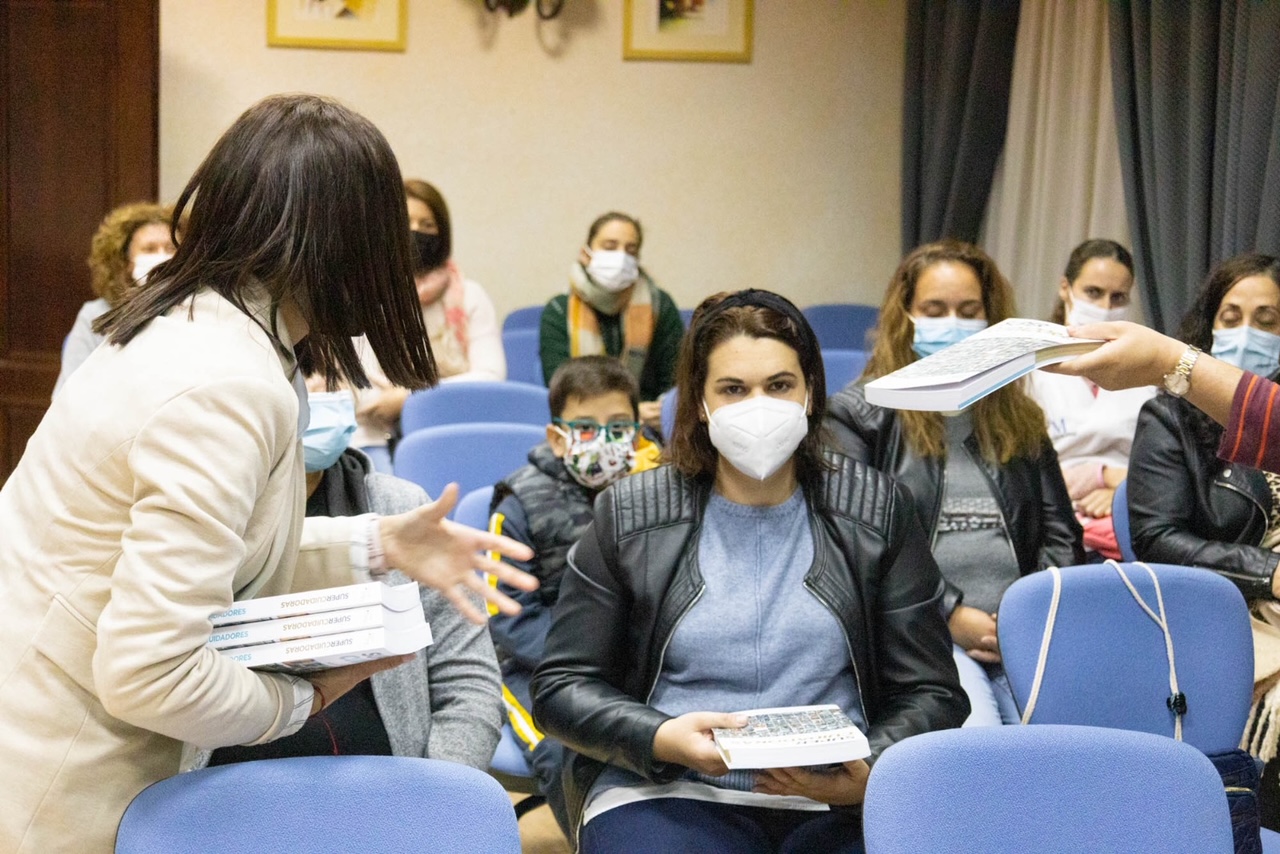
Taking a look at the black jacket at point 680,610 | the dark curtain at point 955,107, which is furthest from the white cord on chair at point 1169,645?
the dark curtain at point 955,107

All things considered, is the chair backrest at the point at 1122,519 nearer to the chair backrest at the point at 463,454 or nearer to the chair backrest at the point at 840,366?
the chair backrest at the point at 463,454

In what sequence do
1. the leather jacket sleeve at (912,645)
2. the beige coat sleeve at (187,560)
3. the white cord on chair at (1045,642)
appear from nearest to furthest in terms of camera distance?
the beige coat sleeve at (187,560)
the leather jacket sleeve at (912,645)
the white cord on chair at (1045,642)

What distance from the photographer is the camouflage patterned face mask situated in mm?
2998

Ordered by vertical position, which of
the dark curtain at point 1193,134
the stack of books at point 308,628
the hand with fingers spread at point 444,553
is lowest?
the stack of books at point 308,628

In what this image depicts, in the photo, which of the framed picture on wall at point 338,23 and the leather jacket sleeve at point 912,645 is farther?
the framed picture on wall at point 338,23

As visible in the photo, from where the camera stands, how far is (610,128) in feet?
21.6

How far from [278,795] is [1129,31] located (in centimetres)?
426

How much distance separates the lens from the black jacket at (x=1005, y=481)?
2.90 m

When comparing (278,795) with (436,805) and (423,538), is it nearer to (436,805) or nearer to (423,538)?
(436,805)

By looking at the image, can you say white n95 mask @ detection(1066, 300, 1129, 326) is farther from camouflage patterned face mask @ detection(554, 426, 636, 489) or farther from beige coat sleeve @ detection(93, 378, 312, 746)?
beige coat sleeve @ detection(93, 378, 312, 746)

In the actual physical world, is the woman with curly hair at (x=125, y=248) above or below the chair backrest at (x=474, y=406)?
above

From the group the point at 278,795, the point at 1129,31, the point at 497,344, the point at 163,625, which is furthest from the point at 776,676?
the point at 1129,31

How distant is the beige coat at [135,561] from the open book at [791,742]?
27.5 inches

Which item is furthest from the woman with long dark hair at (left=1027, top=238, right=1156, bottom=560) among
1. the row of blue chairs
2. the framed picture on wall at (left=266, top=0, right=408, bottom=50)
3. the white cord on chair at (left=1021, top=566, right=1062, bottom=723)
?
the framed picture on wall at (left=266, top=0, right=408, bottom=50)
